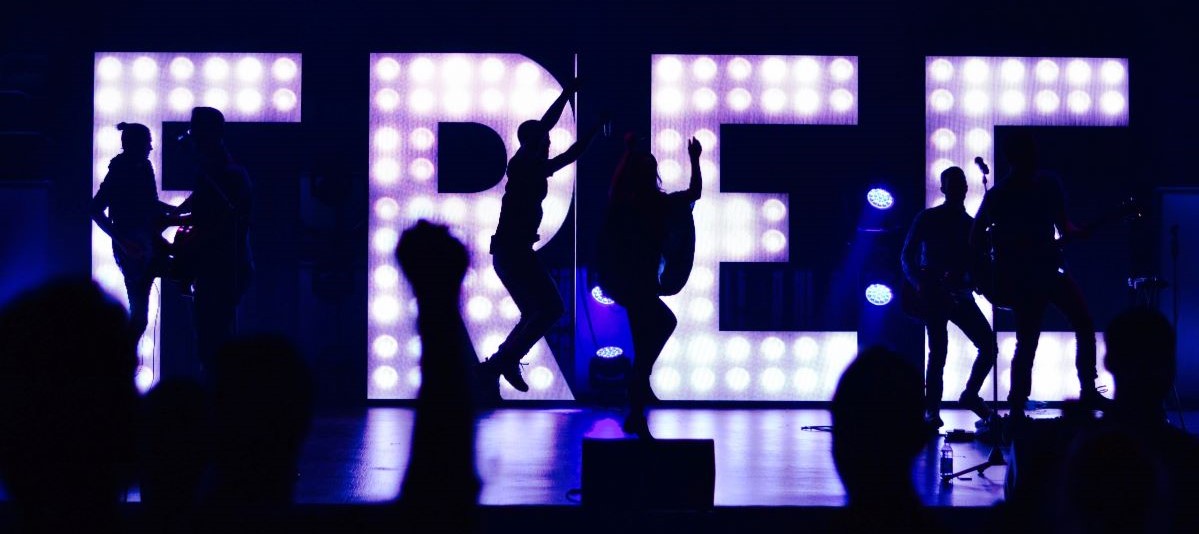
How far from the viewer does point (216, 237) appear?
17.7ft

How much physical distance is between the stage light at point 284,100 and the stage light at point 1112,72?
661cm

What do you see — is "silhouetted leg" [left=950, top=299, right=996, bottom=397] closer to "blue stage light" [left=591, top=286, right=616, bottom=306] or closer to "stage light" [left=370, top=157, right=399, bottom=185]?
"blue stage light" [left=591, top=286, right=616, bottom=306]

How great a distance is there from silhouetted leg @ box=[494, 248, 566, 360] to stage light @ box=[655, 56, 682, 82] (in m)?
2.45

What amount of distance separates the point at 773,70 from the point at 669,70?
0.85m

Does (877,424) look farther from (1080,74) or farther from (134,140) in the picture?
(1080,74)

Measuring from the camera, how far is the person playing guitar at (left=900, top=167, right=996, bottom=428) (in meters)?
6.89

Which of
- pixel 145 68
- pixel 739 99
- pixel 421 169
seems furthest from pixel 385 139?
pixel 739 99

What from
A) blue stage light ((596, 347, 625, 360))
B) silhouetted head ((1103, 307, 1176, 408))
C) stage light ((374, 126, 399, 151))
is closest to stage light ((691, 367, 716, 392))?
blue stage light ((596, 347, 625, 360))

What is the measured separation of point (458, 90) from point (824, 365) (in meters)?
3.70

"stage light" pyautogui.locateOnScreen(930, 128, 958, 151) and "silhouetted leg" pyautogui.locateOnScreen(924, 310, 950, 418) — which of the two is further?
"stage light" pyautogui.locateOnScreen(930, 128, 958, 151)

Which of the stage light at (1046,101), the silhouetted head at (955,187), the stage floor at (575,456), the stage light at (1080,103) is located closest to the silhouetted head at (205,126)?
the stage floor at (575,456)

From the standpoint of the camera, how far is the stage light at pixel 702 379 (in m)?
8.65

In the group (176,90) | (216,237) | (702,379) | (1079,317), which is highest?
(176,90)

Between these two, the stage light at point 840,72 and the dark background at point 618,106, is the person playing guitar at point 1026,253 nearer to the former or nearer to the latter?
the dark background at point 618,106
